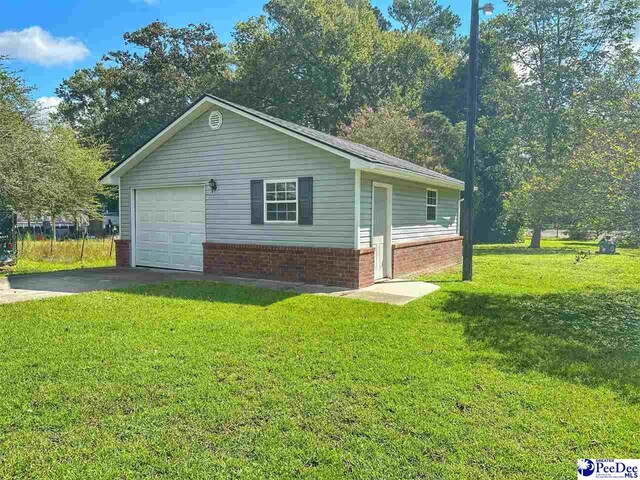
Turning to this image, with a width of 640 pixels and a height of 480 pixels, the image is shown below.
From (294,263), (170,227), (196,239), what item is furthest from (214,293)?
(170,227)

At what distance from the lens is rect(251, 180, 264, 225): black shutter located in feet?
35.0

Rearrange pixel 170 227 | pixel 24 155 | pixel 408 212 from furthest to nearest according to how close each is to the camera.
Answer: pixel 170 227
pixel 408 212
pixel 24 155

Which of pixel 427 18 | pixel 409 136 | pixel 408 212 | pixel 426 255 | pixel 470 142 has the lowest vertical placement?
pixel 426 255

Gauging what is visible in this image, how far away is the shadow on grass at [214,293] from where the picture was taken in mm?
8016

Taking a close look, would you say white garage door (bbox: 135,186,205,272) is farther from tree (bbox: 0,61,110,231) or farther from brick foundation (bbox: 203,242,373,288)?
tree (bbox: 0,61,110,231)

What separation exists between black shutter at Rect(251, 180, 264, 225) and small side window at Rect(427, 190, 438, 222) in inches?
217

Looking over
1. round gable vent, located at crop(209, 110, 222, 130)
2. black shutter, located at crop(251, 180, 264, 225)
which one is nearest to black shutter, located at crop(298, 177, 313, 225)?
black shutter, located at crop(251, 180, 264, 225)

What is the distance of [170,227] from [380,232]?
5.89 m

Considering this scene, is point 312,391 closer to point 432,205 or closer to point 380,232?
point 380,232

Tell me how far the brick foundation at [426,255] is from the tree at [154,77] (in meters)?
21.1

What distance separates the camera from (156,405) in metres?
3.67

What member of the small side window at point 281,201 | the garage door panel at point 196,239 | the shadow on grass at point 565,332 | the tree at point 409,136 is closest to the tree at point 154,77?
the tree at point 409,136

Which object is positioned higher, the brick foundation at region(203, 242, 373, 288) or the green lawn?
the brick foundation at region(203, 242, 373, 288)

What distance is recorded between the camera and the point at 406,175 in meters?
10.8
